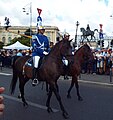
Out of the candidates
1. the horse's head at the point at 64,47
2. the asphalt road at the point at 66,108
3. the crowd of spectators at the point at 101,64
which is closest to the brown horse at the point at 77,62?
the asphalt road at the point at 66,108

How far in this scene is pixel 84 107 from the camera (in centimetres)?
984

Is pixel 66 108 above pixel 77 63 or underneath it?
underneath

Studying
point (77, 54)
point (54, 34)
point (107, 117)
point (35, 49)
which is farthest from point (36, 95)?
point (54, 34)

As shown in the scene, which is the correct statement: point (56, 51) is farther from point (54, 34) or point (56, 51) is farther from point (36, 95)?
point (54, 34)

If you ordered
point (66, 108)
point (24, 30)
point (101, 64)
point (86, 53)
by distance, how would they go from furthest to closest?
point (24, 30), point (101, 64), point (86, 53), point (66, 108)

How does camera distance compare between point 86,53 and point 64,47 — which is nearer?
point 64,47

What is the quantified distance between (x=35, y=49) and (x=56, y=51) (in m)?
0.84

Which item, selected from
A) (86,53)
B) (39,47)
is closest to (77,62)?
(86,53)

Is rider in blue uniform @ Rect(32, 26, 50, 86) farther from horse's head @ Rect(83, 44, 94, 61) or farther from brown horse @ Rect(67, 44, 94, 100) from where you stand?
horse's head @ Rect(83, 44, 94, 61)

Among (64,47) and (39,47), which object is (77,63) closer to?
(39,47)

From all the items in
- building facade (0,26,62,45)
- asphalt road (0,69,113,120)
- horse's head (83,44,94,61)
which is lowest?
asphalt road (0,69,113,120)

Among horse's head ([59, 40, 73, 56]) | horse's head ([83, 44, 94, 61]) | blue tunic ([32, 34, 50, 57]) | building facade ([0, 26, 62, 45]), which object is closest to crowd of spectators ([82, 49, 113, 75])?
A: horse's head ([83, 44, 94, 61])

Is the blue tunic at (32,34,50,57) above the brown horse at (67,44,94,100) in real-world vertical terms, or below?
above

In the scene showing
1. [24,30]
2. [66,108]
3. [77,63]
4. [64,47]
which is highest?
[24,30]
